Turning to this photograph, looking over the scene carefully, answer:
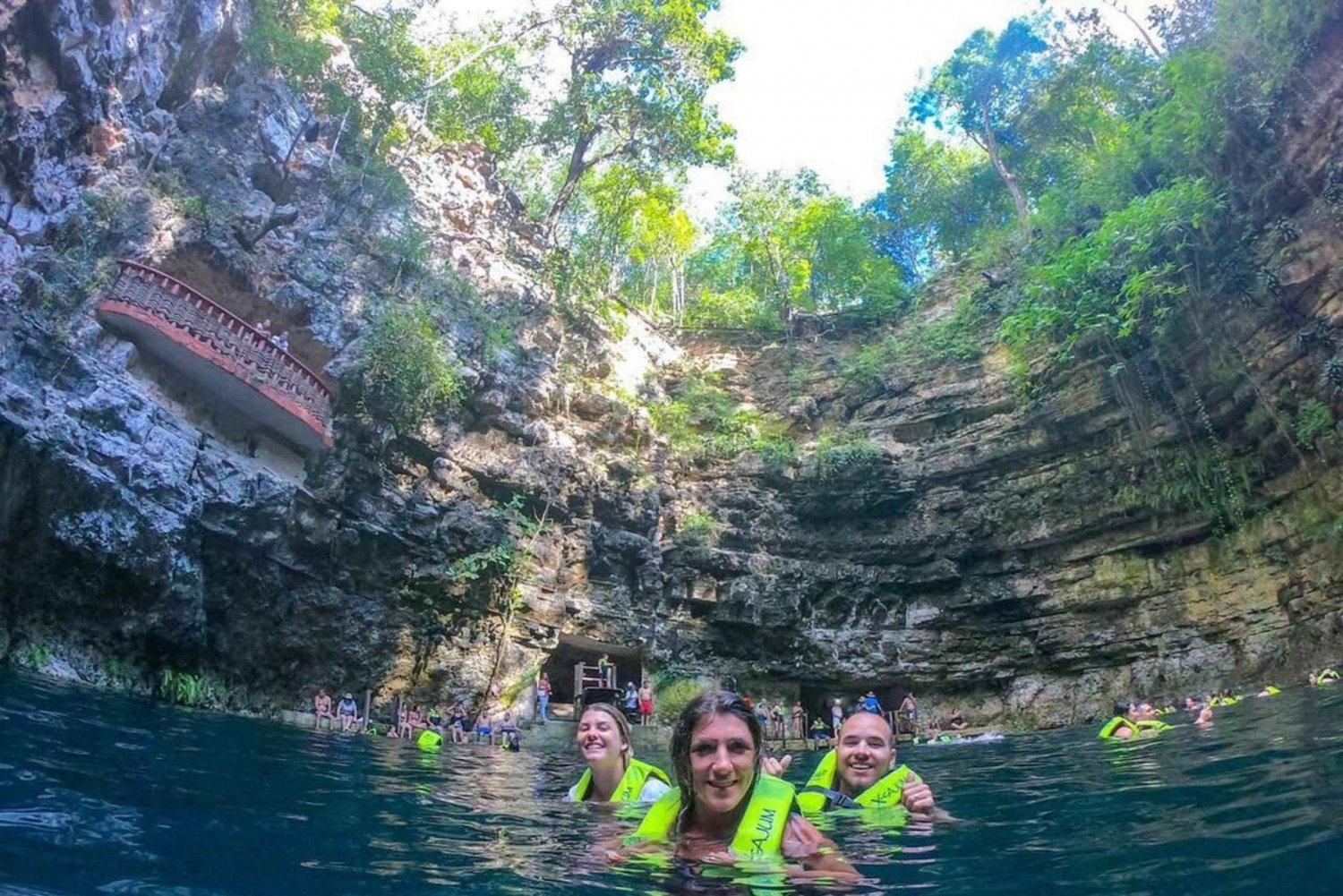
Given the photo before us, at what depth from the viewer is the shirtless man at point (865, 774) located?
16.3 ft

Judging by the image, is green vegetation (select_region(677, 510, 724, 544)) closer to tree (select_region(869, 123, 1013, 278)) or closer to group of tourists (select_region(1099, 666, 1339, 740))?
group of tourists (select_region(1099, 666, 1339, 740))

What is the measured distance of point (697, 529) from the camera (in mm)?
22359

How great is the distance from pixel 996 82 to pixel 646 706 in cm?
2626

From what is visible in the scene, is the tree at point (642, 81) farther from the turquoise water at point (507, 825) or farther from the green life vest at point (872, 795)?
the green life vest at point (872, 795)

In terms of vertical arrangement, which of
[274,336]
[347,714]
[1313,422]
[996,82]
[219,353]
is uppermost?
[996,82]

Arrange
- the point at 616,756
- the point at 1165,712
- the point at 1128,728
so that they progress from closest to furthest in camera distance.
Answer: the point at 616,756 → the point at 1128,728 → the point at 1165,712

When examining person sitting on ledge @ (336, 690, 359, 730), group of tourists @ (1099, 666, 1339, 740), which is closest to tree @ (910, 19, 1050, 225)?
group of tourists @ (1099, 666, 1339, 740)

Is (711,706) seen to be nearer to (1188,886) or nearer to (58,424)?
(1188,886)

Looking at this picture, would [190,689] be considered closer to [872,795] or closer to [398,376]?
[398,376]

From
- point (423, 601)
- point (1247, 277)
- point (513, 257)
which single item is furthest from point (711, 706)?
point (513, 257)

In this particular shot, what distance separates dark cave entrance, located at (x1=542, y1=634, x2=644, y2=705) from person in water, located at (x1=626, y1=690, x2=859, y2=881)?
1757 centimetres

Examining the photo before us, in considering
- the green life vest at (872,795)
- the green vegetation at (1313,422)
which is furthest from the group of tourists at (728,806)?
the green vegetation at (1313,422)

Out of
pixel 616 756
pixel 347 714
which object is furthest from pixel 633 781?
pixel 347 714

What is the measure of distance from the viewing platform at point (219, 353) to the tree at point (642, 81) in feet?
42.2
